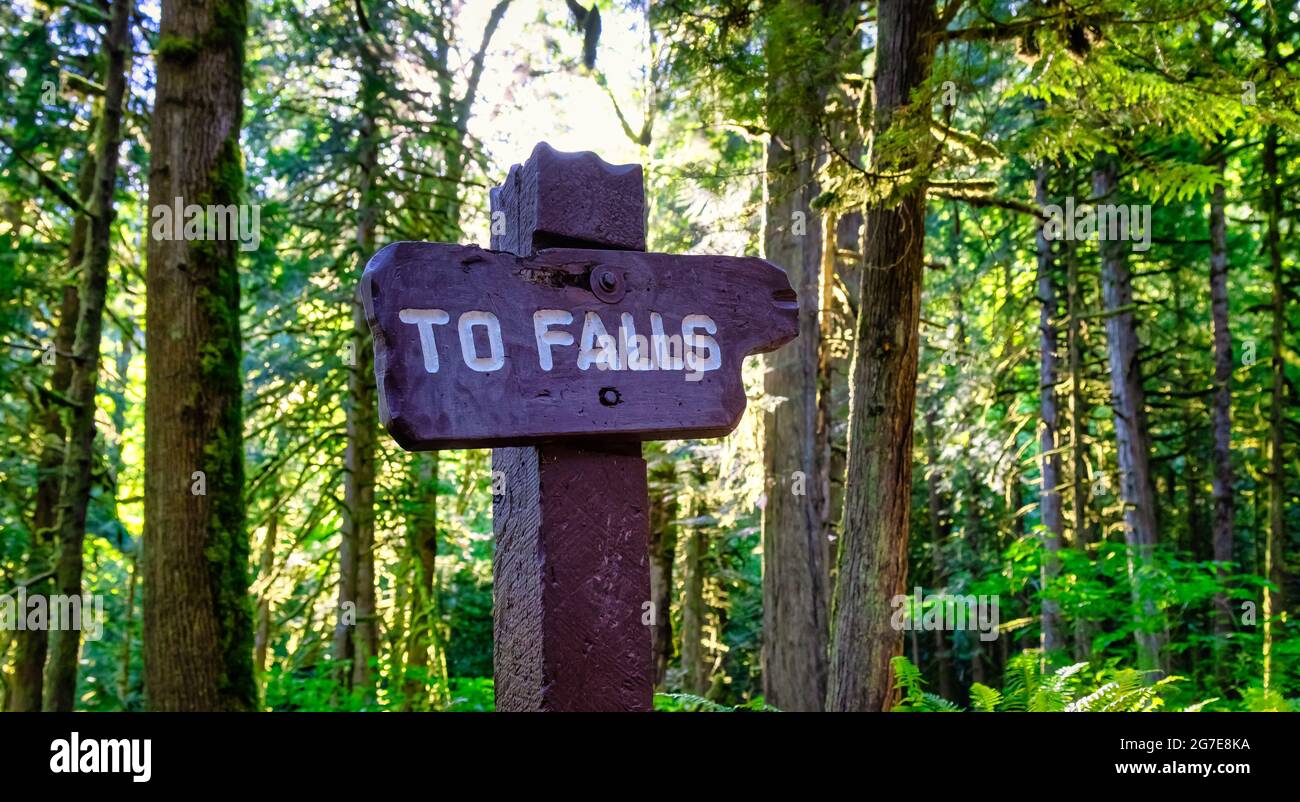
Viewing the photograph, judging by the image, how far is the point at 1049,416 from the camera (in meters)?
13.0

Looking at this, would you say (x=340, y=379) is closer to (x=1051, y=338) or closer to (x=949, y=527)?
(x=1051, y=338)

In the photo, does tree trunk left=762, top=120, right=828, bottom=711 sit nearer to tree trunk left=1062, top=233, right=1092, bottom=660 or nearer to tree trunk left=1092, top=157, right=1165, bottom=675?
tree trunk left=1092, top=157, right=1165, bottom=675

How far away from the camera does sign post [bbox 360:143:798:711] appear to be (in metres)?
2.09

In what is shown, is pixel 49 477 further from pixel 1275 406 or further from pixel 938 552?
pixel 938 552

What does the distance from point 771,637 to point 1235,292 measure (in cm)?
1382

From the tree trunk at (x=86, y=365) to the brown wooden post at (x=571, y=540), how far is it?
214 inches

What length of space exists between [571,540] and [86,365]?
5942mm

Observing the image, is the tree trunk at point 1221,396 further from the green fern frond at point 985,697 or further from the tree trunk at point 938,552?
the tree trunk at point 938,552

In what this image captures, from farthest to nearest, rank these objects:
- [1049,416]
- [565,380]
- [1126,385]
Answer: [1049,416], [1126,385], [565,380]

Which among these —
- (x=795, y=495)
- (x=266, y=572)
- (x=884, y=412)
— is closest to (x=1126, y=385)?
(x=795, y=495)

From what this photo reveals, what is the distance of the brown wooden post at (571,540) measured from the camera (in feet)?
7.30

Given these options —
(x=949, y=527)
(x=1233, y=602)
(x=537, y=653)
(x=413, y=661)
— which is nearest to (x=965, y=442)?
(x=1233, y=602)

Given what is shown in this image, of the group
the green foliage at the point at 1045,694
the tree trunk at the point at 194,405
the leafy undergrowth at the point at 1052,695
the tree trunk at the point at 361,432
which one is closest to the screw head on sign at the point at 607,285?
the green foliage at the point at 1045,694

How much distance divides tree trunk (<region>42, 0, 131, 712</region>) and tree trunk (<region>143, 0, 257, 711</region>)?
39.7 inches
